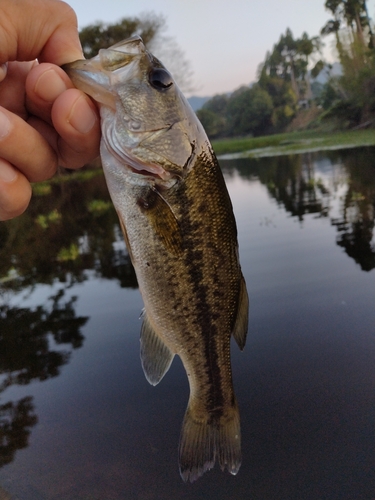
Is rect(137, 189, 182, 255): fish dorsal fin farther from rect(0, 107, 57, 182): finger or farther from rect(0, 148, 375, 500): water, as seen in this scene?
rect(0, 148, 375, 500): water

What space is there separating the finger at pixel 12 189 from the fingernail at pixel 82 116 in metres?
0.41

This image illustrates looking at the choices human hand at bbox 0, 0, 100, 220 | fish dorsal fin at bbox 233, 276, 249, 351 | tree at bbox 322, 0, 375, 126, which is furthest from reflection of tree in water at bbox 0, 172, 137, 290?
tree at bbox 322, 0, 375, 126

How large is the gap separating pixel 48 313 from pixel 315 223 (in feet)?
21.9

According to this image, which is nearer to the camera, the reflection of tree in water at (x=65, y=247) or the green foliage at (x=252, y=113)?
the reflection of tree in water at (x=65, y=247)

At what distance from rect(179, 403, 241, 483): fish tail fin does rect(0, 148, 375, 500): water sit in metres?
1.42

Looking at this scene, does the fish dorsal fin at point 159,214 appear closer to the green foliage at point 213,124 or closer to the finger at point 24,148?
the finger at point 24,148

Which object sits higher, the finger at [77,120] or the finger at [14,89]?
the finger at [14,89]

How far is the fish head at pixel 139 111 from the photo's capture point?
180 centimetres

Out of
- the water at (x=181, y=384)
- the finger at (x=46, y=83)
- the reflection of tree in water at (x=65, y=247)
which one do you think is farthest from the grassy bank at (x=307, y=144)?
the finger at (x=46, y=83)

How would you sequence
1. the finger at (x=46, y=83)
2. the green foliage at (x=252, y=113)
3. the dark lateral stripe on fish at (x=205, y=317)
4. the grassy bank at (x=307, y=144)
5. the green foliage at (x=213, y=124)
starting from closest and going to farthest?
the finger at (x=46, y=83), the dark lateral stripe on fish at (x=205, y=317), the grassy bank at (x=307, y=144), the green foliage at (x=252, y=113), the green foliage at (x=213, y=124)

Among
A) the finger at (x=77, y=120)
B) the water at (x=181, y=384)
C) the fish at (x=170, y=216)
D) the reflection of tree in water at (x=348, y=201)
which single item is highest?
the finger at (x=77, y=120)

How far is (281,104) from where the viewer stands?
85812 millimetres

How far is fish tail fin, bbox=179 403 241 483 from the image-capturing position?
2209 mm

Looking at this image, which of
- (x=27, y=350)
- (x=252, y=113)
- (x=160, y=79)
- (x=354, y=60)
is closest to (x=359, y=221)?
(x=27, y=350)
